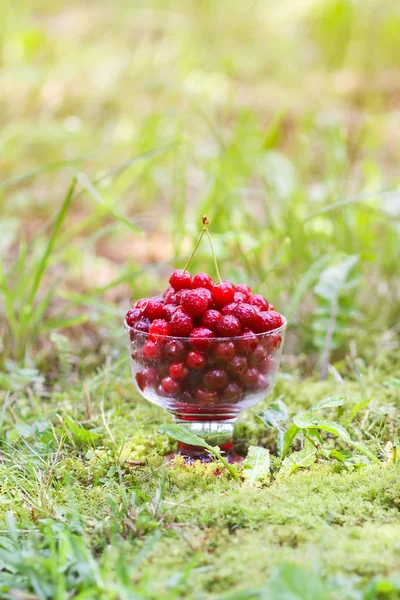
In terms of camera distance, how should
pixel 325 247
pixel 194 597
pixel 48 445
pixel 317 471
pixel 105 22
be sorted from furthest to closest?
1. pixel 105 22
2. pixel 325 247
3. pixel 48 445
4. pixel 317 471
5. pixel 194 597

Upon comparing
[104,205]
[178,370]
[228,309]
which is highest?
[104,205]

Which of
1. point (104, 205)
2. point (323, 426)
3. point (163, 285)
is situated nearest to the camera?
point (323, 426)

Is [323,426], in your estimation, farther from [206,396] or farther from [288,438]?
[206,396]

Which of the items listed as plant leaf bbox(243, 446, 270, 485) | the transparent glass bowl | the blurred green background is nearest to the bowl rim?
the transparent glass bowl

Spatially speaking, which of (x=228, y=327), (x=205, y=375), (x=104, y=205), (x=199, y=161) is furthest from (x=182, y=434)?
(x=199, y=161)

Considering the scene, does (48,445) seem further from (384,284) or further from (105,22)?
(105,22)

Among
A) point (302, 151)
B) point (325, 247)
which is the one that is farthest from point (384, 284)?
point (302, 151)

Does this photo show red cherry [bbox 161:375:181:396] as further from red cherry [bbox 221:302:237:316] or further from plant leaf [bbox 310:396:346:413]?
plant leaf [bbox 310:396:346:413]
